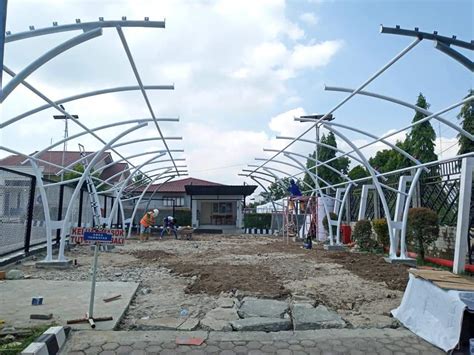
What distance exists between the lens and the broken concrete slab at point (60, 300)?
459 cm

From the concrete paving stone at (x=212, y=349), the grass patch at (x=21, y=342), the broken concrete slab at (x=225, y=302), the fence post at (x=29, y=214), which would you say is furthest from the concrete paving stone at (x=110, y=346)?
the fence post at (x=29, y=214)

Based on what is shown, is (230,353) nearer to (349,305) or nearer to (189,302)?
(189,302)

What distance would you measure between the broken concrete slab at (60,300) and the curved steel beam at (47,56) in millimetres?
2692

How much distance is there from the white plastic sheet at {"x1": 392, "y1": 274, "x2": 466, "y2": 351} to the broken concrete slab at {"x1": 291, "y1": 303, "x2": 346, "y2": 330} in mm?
830

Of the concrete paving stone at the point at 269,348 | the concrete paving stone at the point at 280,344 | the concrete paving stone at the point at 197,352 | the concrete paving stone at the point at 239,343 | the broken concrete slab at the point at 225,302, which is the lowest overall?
the concrete paving stone at the point at 197,352

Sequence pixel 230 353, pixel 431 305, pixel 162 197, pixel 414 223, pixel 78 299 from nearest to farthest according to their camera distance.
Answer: pixel 230 353 < pixel 431 305 < pixel 78 299 < pixel 414 223 < pixel 162 197

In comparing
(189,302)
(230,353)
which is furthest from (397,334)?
(189,302)

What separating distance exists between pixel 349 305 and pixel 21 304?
468cm

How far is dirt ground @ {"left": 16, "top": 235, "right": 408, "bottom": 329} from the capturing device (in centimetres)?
541

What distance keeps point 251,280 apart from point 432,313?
11.5 feet

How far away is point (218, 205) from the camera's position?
32281 mm

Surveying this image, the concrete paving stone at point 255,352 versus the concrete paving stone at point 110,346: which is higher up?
the concrete paving stone at point 255,352

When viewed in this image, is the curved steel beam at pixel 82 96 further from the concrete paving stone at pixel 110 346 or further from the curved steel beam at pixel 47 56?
the concrete paving stone at pixel 110 346

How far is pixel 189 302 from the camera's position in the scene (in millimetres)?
5715
